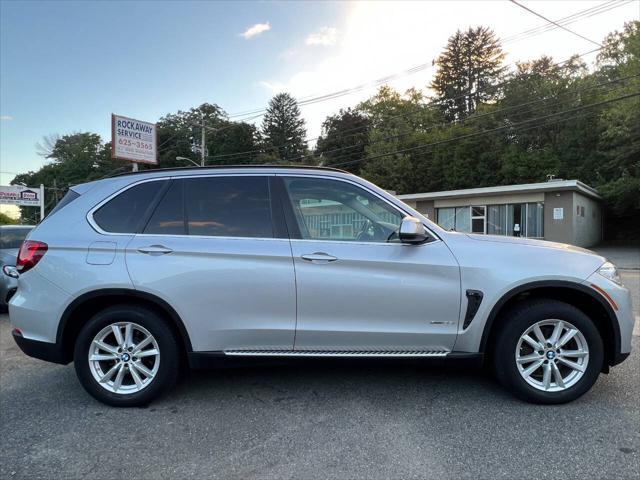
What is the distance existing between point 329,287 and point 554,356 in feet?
5.84

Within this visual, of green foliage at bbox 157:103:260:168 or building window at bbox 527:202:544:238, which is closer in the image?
building window at bbox 527:202:544:238

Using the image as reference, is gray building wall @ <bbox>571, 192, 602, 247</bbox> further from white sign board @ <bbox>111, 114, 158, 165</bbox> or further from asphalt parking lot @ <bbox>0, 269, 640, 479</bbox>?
white sign board @ <bbox>111, 114, 158, 165</bbox>

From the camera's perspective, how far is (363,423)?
10.2 feet

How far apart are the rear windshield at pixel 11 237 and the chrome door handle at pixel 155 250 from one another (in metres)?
5.32

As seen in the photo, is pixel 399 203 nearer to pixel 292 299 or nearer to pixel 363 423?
pixel 292 299

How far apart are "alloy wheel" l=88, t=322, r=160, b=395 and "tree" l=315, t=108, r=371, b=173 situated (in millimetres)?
52493

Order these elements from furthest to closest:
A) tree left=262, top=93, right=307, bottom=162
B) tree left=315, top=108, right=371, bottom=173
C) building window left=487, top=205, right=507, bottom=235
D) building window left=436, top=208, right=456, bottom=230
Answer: tree left=262, top=93, right=307, bottom=162 → tree left=315, top=108, right=371, bottom=173 → building window left=436, top=208, right=456, bottom=230 → building window left=487, top=205, right=507, bottom=235

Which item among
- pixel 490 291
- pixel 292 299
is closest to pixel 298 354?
pixel 292 299

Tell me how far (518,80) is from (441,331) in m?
50.9

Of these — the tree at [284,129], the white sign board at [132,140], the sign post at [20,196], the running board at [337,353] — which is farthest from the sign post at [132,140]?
the tree at [284,129]

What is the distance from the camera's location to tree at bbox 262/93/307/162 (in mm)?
67812

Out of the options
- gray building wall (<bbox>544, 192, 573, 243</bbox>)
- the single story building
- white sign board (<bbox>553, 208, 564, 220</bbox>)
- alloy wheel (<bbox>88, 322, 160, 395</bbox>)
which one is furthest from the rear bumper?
white sign board (<bbox>553, 208, 564, 220</bbox>)

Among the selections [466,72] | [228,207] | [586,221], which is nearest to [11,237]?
[228,207]

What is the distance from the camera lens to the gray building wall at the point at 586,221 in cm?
2261
